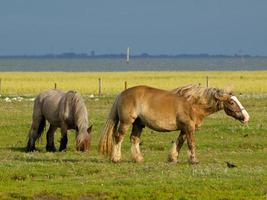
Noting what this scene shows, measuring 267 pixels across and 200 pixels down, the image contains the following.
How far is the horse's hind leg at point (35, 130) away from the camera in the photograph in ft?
80.7

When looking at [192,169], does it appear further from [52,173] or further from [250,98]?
[250,98]

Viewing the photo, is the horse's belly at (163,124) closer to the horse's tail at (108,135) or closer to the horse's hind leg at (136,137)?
the horse's hind leg at (136,137)

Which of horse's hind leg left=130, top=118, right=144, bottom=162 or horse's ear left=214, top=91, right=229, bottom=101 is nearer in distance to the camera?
horse's ear left=214, top=91, right=229, bottom=101

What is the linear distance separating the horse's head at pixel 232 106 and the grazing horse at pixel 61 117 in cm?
444

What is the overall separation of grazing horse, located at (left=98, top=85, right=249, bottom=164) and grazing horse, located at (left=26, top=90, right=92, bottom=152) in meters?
3.01

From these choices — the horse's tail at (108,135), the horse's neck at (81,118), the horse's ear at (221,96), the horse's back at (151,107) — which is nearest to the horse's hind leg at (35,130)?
the horse's neck at (81,118)

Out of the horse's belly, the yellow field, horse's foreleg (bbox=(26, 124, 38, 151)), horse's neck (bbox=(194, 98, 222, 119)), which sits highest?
horse's neck (bbox=(194, 98, 222, 119))

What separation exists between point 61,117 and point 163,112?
225 inches

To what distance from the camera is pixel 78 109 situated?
75.9 feet

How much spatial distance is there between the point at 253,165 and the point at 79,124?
16.9 feet

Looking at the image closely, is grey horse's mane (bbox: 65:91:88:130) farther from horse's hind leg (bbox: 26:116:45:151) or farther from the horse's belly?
the horse's belly

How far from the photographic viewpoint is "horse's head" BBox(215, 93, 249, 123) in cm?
1886

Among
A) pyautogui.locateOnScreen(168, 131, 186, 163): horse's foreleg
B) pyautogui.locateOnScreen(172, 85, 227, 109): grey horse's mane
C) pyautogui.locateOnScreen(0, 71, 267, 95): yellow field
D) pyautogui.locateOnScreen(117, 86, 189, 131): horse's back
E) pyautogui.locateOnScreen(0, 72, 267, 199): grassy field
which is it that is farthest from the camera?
pyautogui.locateOnScreen(0, 71, 267, 95): yellow field

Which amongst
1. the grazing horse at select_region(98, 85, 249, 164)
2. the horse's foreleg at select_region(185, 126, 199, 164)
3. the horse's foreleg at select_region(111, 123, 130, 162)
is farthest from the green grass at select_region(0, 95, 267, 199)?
the grazing horse at select_region(98, 85, 249, 164)
